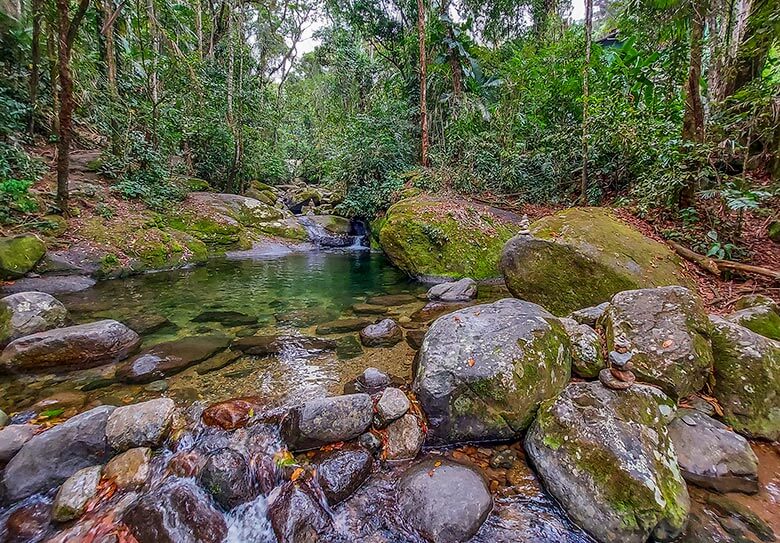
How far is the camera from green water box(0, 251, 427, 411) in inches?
140

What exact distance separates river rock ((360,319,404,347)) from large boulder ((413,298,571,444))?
149cm

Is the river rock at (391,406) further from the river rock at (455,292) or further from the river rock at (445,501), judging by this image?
the river rock at (455,292)

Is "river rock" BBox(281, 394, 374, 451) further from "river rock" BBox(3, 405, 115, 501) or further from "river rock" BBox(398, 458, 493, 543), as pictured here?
"river rock" BBox(3, 405, 115, 501)

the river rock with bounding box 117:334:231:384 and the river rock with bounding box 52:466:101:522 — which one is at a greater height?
the river rock with bounding box 117:334:231:384

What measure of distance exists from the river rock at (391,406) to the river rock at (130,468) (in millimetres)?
1777

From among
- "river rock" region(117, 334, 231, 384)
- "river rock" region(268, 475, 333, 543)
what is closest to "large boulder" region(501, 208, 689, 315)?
"river rock" region(268, 475, 333, 543)

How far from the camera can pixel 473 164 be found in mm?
10531

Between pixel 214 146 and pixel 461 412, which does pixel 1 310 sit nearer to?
pixel 461 412

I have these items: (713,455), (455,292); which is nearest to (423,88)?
(455,292)

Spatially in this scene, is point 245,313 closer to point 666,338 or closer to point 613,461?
point 613,461

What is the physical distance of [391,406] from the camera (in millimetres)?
3049

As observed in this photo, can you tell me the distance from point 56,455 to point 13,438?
0.47 m

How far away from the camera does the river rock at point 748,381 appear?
2779 mm

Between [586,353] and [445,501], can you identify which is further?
[586,353]
